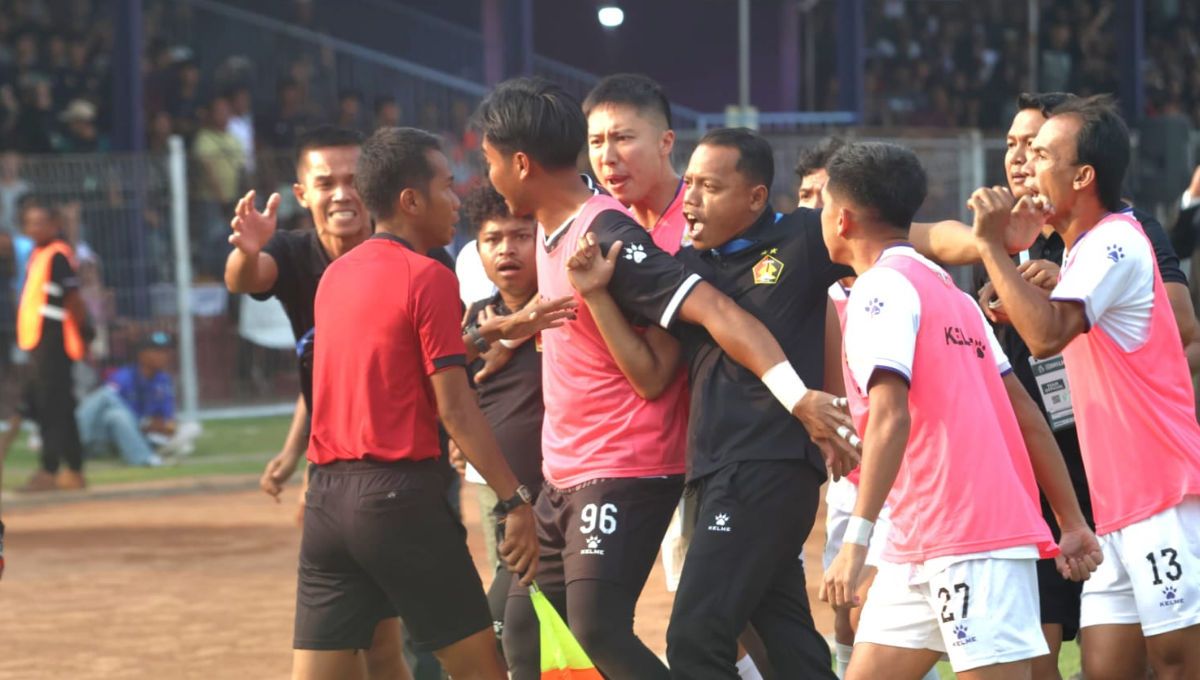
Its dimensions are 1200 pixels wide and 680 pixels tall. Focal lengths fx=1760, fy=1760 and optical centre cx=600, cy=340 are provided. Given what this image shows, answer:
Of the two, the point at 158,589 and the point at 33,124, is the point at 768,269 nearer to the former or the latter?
the point at 158,589

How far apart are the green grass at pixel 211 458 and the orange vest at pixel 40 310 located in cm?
133

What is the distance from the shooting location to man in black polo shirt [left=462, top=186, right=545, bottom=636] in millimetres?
6262

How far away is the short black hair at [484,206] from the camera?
6.23 meters

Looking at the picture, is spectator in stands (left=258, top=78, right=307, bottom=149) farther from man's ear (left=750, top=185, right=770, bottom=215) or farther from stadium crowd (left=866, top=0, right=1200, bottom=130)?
man's ear (left=750, top=185, right=770, bottom=215)

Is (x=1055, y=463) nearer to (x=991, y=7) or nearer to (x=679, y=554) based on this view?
(x=679, y=554)

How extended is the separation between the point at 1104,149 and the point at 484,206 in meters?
2.18

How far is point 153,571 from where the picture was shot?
11.0 meters

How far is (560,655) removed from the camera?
5.21 metres

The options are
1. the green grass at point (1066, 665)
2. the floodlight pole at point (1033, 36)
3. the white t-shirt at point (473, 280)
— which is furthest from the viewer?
the floodlight pole at point (1033, 36)

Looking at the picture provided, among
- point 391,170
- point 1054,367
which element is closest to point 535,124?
point 391,170

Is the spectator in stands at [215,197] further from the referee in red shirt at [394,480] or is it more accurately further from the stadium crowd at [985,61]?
the referee in red shirt at [394,480]

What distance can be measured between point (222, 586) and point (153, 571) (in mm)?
886

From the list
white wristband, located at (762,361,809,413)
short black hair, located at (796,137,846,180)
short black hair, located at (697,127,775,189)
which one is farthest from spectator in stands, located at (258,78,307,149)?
white wristband, located at (762,361,809,413)

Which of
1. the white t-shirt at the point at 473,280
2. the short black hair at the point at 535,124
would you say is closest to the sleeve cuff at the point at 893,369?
the short black hair at the point at 535,124
